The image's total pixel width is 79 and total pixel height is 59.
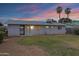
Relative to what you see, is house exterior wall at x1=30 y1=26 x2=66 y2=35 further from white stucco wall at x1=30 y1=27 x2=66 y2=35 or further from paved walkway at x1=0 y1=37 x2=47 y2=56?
paved walkway at x1=0 y1=37 x2=47 y2=56

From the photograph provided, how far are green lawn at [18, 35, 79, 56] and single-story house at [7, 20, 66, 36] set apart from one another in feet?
0.23

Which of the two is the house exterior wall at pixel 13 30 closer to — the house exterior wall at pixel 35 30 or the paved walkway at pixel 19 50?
the house exterior wall at pixel 35 30

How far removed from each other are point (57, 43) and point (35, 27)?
1.24 ft

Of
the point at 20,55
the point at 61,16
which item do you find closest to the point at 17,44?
the point at 20,55

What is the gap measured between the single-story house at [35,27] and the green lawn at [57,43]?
→ 71 mm

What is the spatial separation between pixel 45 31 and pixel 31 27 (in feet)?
0.67

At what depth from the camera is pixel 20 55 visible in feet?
29.0

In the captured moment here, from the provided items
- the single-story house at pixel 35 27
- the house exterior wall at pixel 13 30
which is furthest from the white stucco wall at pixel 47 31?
the house exterior wall at pixel 13 30

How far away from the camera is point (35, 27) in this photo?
8.86 meters

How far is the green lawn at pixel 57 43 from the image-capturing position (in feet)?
28.9

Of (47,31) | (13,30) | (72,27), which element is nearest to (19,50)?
(13,30)

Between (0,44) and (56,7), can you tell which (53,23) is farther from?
(0,44)

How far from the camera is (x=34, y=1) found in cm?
884

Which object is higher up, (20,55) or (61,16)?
(61,16)
